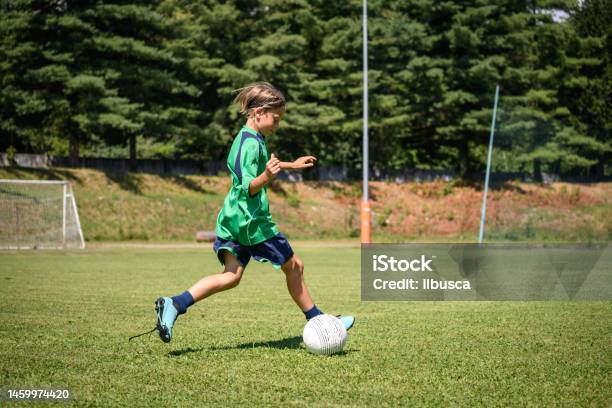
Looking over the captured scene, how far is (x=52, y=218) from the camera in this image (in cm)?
2800

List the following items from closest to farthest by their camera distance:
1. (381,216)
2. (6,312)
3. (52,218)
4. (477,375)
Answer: (477,375) → (6,312) → (52,218) → (381,216)

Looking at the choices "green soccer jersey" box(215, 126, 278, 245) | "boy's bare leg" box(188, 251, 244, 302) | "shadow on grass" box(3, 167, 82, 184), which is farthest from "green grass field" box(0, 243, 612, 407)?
"shadow on grass" box(3, 167, 82, 184)

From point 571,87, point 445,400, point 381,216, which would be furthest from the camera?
point 571,87

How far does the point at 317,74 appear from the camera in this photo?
44156mm

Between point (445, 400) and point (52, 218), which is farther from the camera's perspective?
point (52, 218)

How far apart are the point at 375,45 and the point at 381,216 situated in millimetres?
10782

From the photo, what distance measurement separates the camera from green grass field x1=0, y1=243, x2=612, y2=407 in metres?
4.63

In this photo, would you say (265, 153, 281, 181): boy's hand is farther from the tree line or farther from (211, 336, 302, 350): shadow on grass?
the tree line

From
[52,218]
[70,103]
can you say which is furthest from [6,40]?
[52,218]

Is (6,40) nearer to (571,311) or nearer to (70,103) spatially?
(70,103)

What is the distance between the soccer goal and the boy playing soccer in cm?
2134

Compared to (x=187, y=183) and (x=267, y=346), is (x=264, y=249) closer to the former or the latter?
(x=267, y=346)

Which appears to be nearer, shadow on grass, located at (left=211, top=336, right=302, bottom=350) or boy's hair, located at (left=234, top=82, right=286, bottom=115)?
boy's hair, located at (left=234, top=82, right=286, bottom=115)

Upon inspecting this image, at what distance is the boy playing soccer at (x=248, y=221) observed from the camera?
5.97 metres
